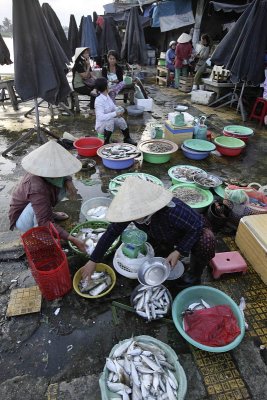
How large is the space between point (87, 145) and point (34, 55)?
2046mm

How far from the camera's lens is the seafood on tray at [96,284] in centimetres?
272

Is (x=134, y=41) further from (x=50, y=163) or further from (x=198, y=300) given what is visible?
(x=198, y=300)

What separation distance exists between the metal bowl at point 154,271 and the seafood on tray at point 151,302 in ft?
0.23

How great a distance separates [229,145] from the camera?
5703mm

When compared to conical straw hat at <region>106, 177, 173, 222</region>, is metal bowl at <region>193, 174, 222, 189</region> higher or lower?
lower

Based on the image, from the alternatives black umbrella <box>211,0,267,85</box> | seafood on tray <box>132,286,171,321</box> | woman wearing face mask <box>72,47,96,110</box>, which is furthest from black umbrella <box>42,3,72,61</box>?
seafood on tray <box>132,286,171,321</box>

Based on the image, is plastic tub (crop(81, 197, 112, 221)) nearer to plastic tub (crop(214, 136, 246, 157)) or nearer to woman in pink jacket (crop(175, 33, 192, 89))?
plastic tub (crop(214, 136, 246, 157))

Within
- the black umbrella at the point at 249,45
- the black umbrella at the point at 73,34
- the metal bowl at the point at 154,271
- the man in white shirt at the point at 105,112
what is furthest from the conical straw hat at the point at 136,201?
the black umbrella at the point at 73,34

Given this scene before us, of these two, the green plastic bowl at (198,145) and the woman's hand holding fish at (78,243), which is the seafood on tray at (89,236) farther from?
the green plastic bowl at (198,145)

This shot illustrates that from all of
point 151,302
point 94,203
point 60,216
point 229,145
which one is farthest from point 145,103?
point 151,302

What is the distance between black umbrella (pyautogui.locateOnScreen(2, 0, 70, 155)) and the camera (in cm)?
471

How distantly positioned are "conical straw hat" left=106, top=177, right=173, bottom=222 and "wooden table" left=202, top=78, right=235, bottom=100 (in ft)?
25.3

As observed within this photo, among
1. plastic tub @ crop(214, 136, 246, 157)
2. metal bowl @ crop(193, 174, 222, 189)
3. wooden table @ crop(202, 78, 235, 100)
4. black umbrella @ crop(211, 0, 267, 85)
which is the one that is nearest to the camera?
metal bowl @ crop(193, 174, 222, 189)

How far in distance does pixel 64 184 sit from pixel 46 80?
120 inches
